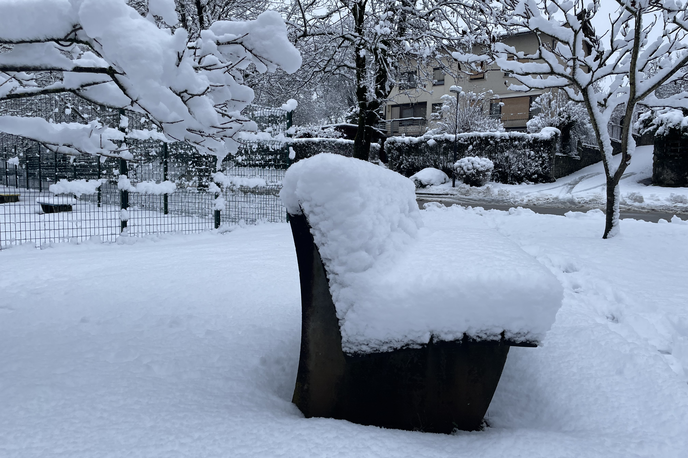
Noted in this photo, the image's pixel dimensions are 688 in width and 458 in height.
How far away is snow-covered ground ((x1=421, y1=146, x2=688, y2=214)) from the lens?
12.2 m

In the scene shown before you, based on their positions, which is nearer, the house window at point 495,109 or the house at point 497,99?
the house at point 497,99

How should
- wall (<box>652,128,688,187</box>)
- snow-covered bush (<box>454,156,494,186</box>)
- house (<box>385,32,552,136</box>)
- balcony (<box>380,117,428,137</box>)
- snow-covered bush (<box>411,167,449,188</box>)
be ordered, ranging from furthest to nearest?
balcony (<box>380,117,428,137</box>) < house (<box>385,32,552,136</box>) < snow-covered bush (<box>411,167,449,188</box>) < snow-covered bush (<box>454,156,494,186</box>) < wall (<box>652,128,688,187</box>)

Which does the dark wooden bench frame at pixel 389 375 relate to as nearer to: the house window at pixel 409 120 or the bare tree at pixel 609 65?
the bare tree at pixel 609 65

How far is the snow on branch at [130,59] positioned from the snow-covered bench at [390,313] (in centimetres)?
67

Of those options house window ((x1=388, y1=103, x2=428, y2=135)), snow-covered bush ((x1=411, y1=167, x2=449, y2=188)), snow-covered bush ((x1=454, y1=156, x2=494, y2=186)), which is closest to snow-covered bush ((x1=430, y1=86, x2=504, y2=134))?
snow-covered bush ((x1=411, y1=167, x2=449, y2=188))

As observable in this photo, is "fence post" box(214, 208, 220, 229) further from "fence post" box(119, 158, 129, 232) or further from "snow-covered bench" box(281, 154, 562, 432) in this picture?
"snow-covered bench" box(281, 154, 562, 432)

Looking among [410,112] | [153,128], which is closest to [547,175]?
[153,128]

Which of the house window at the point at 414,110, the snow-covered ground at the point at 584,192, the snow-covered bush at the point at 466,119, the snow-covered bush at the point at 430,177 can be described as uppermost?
the house window at the point at 414,110

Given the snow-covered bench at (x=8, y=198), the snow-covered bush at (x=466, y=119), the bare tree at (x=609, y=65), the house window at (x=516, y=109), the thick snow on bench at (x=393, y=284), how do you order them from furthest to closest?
the house window at (x=516, y=109)
the snow-covered bush at (x=466, y=119)
the snow-covered bench at (x=8, y=198)
the bare tree at (x=609, y=65)
the thick snow on bench at (x=393, y=284)

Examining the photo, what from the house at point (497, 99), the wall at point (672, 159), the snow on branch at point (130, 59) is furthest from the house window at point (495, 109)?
the snow on branch at point (130, 59)

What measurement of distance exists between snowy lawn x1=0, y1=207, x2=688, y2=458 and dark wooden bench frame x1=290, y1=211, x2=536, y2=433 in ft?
0.28

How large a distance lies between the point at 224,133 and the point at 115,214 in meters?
5.39

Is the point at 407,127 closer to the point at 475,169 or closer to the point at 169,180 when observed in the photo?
the point at 475,169

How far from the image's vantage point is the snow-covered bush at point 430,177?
1827 cm
